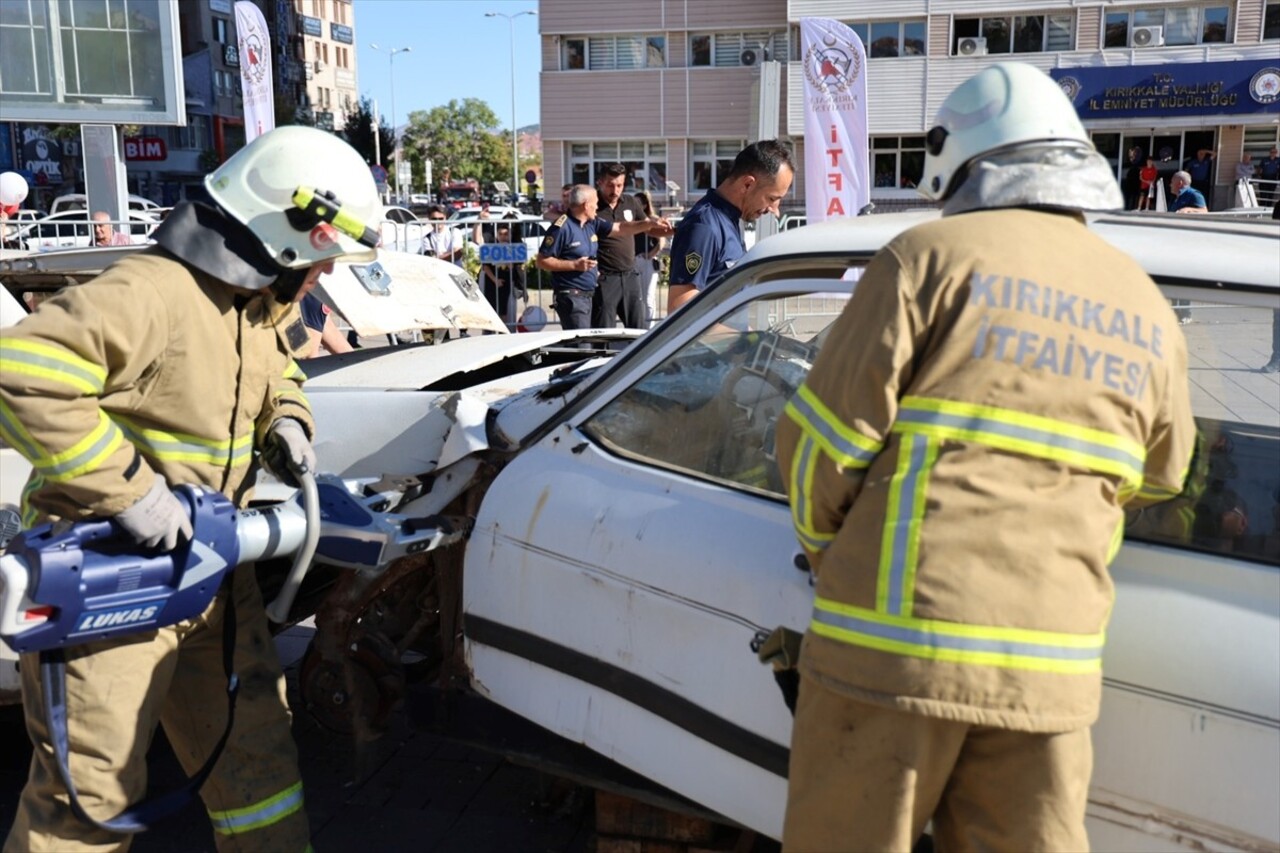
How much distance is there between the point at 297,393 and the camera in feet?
9.61

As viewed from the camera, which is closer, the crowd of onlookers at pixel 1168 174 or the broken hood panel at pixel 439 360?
the broken hood panel at pixel 439 360

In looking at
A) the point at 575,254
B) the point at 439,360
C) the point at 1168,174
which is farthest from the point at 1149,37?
the point at 439,360

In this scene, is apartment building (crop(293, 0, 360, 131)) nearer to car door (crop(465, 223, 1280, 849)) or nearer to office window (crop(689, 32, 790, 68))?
office window (crop(689, 32, 790, 68))

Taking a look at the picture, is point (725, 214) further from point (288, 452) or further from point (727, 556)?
point (727, 556)

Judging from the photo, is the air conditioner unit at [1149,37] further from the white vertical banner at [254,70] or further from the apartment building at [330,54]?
the apartment building at [330,54]

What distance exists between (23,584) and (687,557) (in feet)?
4.35

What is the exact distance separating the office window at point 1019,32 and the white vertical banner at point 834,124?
25196 mm

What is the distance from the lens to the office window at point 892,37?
105 feet

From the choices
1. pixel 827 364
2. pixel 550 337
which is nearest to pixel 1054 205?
pixel 827 364

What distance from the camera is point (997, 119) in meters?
1.96

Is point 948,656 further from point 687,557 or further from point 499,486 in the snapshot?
point 499,486

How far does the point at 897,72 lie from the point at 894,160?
2.40m

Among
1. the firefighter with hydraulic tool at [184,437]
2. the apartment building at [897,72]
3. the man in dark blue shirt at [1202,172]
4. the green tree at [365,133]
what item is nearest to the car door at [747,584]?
the firefighter with hydraulic tool at [184,437]

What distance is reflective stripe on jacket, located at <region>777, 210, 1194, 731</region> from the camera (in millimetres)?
1797
